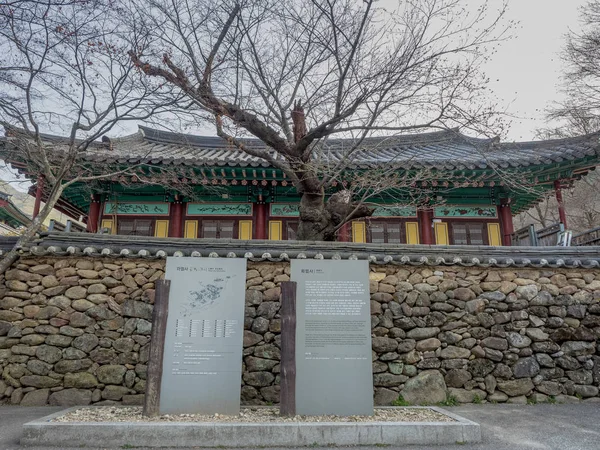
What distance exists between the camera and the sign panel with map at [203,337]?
186 inches

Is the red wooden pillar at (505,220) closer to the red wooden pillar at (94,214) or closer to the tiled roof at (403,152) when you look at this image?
the tiled roof at (403,152)

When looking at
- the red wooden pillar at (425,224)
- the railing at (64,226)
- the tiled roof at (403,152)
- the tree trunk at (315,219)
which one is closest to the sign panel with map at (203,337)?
the tree trunk at (315,219)

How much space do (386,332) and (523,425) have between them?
2.07 m

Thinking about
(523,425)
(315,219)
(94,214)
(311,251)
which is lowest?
(523,425)

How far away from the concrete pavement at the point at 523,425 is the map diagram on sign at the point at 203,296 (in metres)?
1.62

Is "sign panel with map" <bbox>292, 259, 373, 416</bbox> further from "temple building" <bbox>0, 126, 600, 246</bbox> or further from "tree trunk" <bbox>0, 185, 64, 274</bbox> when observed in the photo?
"temple building" <bbox>0, 126, 600, 246</bbox>

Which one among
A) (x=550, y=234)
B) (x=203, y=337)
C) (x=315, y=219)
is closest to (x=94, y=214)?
(x=315, y=219)

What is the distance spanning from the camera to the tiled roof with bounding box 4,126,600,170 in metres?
8.52

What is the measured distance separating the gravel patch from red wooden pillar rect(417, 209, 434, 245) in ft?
17.7

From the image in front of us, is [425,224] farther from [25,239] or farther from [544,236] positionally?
[25,239]

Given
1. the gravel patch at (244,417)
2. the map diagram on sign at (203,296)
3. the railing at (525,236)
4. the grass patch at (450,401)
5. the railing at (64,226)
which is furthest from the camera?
the railing at (525,236)

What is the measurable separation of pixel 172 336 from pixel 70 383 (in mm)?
2211

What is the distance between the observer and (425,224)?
1001cm

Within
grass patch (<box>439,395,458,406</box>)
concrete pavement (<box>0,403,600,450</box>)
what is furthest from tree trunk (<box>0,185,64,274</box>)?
grass patch (<box>439,395,458,406</box>)
